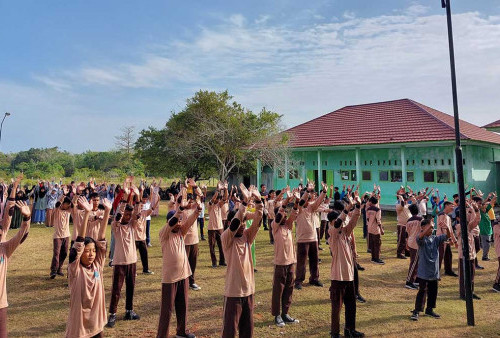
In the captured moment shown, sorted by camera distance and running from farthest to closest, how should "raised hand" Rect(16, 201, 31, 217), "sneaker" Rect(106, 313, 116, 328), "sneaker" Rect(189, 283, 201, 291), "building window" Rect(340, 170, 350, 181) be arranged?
"building window" Rect(340, 170, 350, 181) → "sneaker" Rect(189, 283, 201, 291) → "sneaker" Rect(106, 313, 116, 328) → "raised hand" Rect(16, 201, 31, 217)

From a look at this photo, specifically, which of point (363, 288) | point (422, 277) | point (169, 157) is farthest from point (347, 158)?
point (422, 277)

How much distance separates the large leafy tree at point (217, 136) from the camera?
2234 centimetres

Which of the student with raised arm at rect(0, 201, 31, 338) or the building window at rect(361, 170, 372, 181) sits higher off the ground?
the building window at rect(361, 170, 372, 181)

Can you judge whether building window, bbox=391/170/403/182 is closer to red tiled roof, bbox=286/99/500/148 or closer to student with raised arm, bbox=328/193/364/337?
red tiled roof, bbox=286/99/500/148

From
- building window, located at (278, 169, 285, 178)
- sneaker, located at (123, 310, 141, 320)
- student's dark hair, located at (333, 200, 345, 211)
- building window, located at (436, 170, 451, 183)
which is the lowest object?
sneaker, located at (123, 310, 141, 320)

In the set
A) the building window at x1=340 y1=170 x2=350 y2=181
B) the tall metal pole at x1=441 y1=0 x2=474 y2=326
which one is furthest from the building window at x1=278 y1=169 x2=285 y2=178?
the tall metal pole at x1=441 y1=0 x2=474 y2=326

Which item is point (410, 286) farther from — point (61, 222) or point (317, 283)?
point (61, 222)

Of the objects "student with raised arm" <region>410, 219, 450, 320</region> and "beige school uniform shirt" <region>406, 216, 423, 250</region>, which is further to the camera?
"beige school uniform shirt" <region>406, 216, 423, 250</region>

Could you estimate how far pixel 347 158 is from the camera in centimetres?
2305

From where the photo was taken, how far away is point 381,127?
870 inches

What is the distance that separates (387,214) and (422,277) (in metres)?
14.8

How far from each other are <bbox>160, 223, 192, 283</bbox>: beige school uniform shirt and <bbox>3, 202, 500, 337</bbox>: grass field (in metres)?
1.04

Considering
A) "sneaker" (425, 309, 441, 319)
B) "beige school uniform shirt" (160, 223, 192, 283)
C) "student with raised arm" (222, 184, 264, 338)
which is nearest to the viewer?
"student with raised arm" (222, 184, 264, 338)

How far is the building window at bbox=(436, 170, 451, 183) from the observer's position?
1919cm
